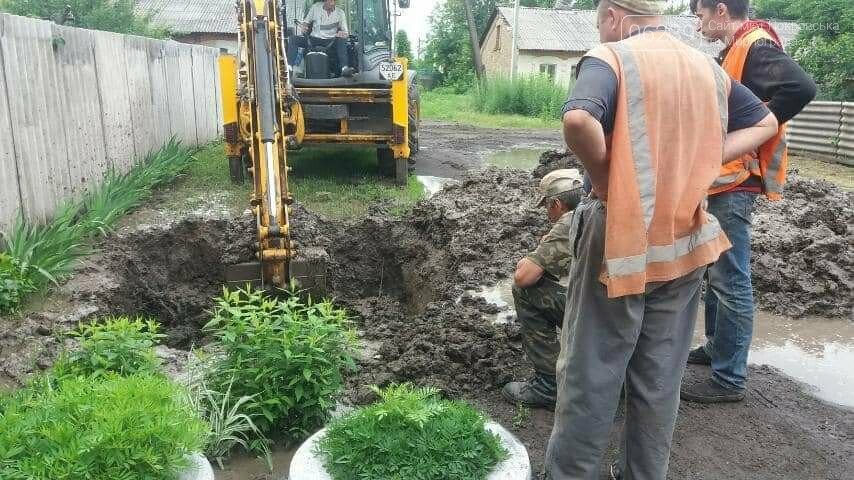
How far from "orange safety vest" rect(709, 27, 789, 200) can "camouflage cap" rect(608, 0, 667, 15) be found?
129 centimetres

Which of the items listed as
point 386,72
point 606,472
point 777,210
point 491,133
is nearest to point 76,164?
point 386,72

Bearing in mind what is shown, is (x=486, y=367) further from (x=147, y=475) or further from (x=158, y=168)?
(x=158, y=168)

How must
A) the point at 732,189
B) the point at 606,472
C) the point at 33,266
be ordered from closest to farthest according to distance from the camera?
the point at 606,472 < the point at 732,189 < the point at 33,266

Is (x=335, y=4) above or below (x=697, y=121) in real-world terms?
above

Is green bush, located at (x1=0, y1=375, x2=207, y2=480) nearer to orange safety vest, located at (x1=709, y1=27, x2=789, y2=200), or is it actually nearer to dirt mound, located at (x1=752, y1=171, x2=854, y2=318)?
orange safety vest, located at (x1=709, y1=27, x2=789, y2=200)

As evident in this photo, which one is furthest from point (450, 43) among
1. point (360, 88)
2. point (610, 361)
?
point (610, 361)

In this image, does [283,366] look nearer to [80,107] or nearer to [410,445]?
[410,445]

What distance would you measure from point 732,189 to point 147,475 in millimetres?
2776

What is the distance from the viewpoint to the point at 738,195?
3236 mm

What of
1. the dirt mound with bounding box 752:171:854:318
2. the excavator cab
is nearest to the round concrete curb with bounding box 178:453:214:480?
the dirt mound with bounding box 752:171:854:318

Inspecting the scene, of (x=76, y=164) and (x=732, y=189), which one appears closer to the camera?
(x=732, y=189)

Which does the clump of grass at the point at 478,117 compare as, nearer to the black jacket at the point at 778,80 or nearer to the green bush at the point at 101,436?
the black jacket at the point at 778,80

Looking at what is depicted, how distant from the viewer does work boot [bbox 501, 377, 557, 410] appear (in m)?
3.42

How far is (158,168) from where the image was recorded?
870 cm
